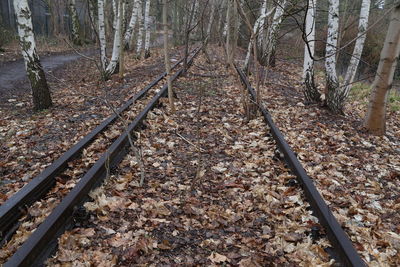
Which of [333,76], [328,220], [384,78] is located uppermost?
[384,78]

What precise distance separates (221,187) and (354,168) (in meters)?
2.14

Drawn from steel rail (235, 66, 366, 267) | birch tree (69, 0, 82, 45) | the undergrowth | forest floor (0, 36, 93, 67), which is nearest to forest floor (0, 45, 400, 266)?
steel rail (235, 66, 366, 267)

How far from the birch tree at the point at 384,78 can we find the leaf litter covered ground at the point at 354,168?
10.2 inches

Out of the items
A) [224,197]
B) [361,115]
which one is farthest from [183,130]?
[361,115]

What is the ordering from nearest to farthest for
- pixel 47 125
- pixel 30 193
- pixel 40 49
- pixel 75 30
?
1. pixel 30 193
2. pixel 47 125
3. pixel 40 49
4. pixel 75 30

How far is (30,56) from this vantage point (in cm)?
748

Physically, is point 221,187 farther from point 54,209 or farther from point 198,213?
point 54,209

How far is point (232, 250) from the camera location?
10.4 ft

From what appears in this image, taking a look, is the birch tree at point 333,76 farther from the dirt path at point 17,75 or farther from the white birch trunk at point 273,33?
the dirt path at point 17,75

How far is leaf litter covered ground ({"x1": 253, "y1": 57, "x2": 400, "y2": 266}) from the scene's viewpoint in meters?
3.35

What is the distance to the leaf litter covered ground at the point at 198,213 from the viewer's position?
3.02 metres

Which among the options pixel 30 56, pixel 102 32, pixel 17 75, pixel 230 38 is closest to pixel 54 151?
pixel 30 56

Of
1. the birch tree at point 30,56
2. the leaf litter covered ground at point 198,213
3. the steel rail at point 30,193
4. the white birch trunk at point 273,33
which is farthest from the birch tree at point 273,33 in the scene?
the birch tree at point 30,56

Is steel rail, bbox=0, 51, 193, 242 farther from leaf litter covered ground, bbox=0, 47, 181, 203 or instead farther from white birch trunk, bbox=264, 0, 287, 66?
white birch trunk, bbox=264, 0, 287, 66
